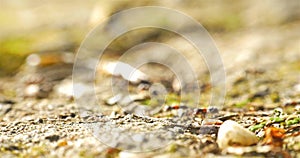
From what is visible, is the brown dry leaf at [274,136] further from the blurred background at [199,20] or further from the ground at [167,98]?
the blurred background at [199,20]

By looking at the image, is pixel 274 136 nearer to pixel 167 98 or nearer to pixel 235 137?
pixel 235 137

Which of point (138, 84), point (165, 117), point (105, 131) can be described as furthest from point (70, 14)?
point (105, 131)

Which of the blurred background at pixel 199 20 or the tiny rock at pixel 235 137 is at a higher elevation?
the blurred background at pixel 199 20

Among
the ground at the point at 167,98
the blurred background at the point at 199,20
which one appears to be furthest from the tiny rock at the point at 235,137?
the blurred background at the point at 199,20

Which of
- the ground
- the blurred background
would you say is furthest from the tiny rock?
the blurred background

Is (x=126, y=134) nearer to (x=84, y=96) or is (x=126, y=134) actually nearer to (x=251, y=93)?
(x=84, y=96)
